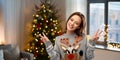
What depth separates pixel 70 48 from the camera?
7.04 ft

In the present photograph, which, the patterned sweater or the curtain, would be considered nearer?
the patterned sweater

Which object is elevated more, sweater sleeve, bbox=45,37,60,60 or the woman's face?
the woman's face

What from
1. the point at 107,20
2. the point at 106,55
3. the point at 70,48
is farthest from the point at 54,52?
the point at 107,20

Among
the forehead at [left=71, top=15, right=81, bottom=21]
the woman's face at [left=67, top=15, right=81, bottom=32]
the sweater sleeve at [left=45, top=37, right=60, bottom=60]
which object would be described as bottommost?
the sweater sleeve at [left=45, top=37, right=60, bottom=60]

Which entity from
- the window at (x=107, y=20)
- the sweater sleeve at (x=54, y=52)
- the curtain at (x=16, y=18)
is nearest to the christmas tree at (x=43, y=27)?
the curtain at (x=16, y=18)

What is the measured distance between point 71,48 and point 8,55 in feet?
9.21

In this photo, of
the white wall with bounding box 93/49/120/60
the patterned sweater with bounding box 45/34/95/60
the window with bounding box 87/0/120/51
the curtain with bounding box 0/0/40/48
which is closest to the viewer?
the patterned sweater with bounding box 45/34/95/60

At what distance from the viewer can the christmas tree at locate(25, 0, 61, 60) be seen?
206 inches

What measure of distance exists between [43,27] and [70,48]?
124 inches

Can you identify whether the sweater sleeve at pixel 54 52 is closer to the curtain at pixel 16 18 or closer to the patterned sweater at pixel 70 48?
the patterned sweater at pixel 70 48

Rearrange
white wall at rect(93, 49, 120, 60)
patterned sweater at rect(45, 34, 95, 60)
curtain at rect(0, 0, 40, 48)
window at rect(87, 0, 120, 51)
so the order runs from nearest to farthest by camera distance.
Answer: patterned sweater at rect(45, 34, 95, 60)
white wall at rect(93, 49, 120, 60)
window at rect(87, 0, 120, 51)
curtain at rect(0, 0, 40, 48)

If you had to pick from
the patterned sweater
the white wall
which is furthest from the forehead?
the white wall

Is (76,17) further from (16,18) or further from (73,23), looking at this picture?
(16,18)

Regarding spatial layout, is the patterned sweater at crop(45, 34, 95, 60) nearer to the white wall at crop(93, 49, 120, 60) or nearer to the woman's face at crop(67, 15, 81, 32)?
the woman's face at crop(67, 15, 81, 32)
